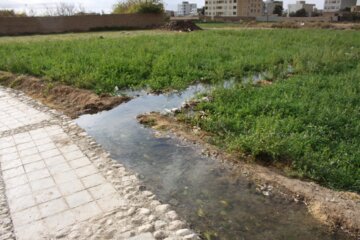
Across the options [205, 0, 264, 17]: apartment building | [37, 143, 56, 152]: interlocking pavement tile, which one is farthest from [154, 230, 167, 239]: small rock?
[205, 0, 264, 17]: apartment building

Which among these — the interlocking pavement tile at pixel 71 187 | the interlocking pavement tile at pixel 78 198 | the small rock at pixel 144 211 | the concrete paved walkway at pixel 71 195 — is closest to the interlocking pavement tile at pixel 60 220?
the concrete paved walkway at pixel 71 195

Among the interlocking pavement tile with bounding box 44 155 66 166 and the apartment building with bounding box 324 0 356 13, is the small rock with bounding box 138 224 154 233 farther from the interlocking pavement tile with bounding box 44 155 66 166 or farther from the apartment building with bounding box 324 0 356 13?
the apartment building with bounding box 324 0 356 13

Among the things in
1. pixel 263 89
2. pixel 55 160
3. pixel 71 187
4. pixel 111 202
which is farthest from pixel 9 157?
pixel 263 89

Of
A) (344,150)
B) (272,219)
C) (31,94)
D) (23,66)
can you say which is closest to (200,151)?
(272,219)

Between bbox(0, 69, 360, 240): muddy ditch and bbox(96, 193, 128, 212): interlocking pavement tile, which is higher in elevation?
bbox(96, 193, 128, 212): interlocking pavement tile

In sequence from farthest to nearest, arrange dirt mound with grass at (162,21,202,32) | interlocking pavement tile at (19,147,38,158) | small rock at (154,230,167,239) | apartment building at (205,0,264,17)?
apartment building at (205,0,264,17), dirt mound with grass at (162,21,202,32), interlocking pavement tile at (19,147,38,158), small rock at (154,230,167,239)

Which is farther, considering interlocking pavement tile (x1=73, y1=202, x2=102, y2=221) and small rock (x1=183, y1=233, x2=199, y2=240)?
interlocking pavement tile (x1=73, y1=202, x2=102, y2=221)

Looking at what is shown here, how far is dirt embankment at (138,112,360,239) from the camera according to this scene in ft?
11.3

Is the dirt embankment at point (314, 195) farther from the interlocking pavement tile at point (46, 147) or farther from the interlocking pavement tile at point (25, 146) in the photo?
the interlocking pavement tile at point (25, 146)

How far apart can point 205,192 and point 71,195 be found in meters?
1.64

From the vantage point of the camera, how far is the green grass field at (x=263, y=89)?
4664 millimetres

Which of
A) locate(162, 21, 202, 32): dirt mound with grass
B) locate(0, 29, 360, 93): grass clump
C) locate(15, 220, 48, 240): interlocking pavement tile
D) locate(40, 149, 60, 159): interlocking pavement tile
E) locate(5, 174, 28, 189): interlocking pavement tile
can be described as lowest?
locate(15, 220, 48, 240): interlocking pavement tile

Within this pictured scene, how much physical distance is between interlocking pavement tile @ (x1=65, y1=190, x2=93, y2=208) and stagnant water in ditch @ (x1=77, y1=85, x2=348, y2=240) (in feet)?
2.73

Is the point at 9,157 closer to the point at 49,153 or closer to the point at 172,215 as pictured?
the point at 49,153
